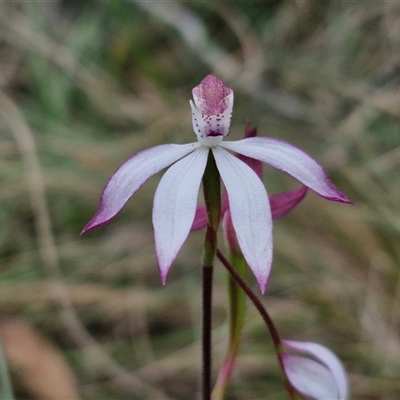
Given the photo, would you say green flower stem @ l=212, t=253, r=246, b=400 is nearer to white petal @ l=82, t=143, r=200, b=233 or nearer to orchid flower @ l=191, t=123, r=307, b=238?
orchid flower @ l=191, t=123, r=307, b=238

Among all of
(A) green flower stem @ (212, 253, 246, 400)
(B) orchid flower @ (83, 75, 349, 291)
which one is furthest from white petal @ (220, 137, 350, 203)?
(A) green flower stem @ (212, 253, 246, 400)

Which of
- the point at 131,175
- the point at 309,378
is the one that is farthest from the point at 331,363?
the point at 131,175

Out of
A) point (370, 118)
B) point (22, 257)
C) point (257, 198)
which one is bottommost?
point (257, 198)

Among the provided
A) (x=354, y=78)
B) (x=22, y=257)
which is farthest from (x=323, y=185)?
(x=354, y=78)

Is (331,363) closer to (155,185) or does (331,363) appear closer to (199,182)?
(199,182)

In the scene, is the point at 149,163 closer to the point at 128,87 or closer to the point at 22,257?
the point at 22,257

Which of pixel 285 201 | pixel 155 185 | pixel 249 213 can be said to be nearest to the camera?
pixel 249 213
